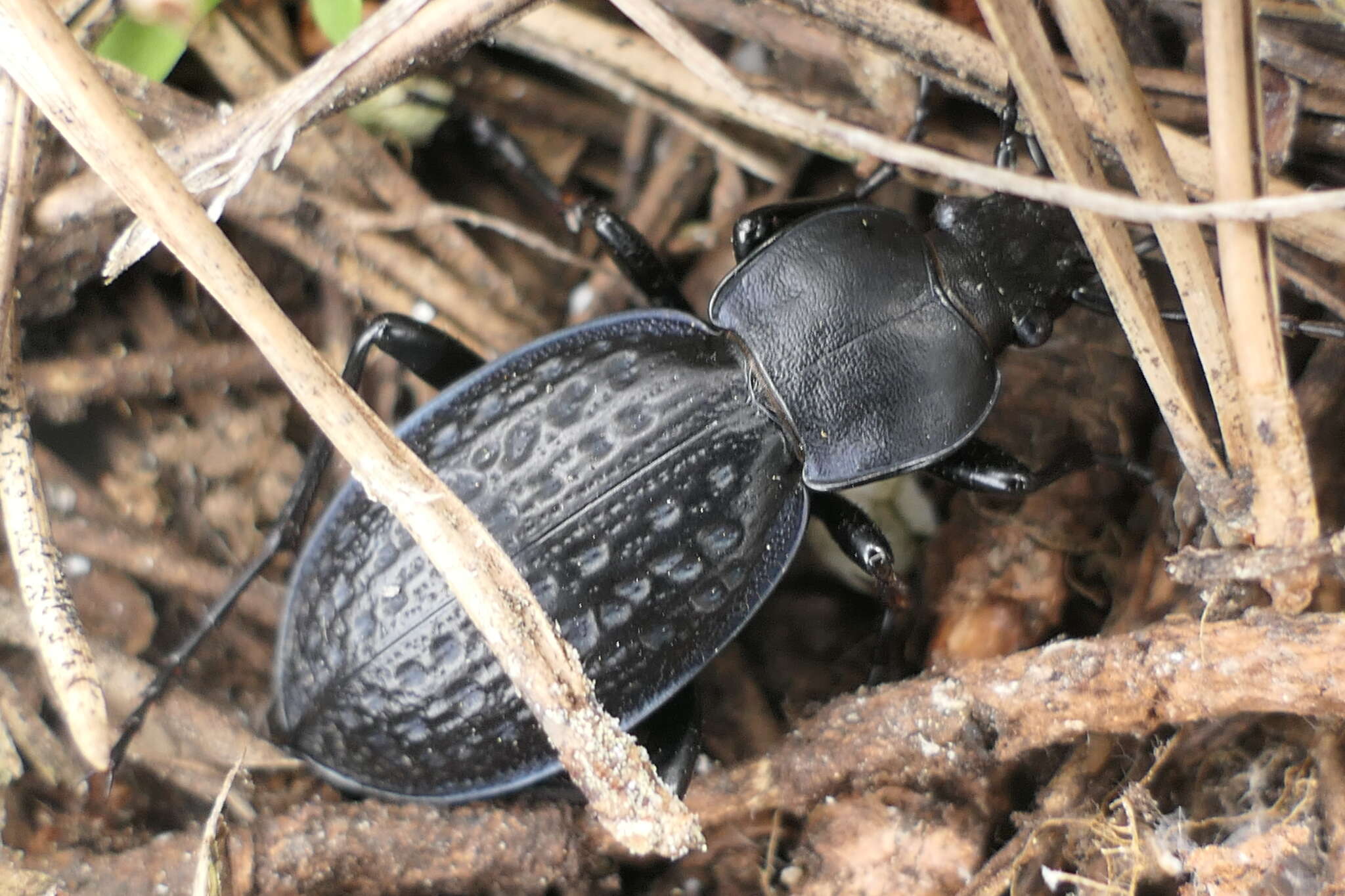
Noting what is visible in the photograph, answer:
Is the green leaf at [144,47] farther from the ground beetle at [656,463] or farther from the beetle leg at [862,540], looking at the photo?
the beetle leg at [862,540]

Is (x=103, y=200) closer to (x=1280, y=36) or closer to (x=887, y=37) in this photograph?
(x=887, y=37)

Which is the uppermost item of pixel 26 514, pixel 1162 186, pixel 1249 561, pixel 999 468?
pixel 26 514

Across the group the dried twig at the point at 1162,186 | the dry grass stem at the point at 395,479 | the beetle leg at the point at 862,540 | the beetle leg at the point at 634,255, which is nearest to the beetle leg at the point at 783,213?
the beetle leg at the point at 634,255

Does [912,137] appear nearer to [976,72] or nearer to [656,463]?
[976,72]

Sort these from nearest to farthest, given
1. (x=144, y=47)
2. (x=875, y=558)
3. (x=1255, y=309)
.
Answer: (x=1255, y=309) < (x=144, y=47) < (x=875, y=558)

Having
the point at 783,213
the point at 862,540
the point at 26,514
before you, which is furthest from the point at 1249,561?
the point at 26,514
